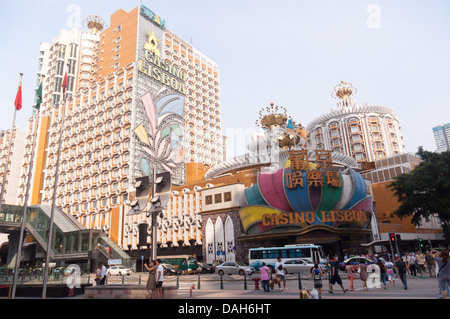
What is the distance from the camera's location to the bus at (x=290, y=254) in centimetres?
3278

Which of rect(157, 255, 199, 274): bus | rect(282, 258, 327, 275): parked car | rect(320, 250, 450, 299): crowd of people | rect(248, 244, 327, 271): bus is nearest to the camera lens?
rect(320, 250, 450, 299): crowd of people

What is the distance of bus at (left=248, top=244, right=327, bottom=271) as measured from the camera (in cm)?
3278

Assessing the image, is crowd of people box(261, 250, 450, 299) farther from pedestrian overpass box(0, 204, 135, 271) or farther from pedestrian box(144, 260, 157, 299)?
pedestrian overpass box(0, 204, 135, 271)

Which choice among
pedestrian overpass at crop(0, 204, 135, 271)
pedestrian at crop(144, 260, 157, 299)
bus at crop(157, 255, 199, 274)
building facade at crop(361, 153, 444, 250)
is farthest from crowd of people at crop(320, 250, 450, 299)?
pedestrian overpass at crop(0, 204, 135, 271)

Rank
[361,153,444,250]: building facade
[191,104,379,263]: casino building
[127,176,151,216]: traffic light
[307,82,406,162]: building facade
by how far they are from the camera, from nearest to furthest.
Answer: [127,176,151,216]: traffic light → [191,104,379,263]: casino building → [361,153,444,250]: building facade → [307,82,406,162]: building facade

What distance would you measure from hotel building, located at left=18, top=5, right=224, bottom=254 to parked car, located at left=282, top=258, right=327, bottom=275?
21.4 metres

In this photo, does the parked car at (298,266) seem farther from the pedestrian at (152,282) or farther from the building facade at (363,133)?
the building facade at (363,133)

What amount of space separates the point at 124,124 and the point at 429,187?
54.1 meters

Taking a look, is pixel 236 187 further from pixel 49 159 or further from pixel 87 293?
pixel 49 159

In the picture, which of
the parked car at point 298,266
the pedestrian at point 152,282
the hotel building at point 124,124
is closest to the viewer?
the pedestrian at point 152,282

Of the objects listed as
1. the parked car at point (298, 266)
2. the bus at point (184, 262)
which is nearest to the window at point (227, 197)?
the bus at point (184, 262)

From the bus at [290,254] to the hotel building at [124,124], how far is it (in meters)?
17.1

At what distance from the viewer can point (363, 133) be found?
91875 mm

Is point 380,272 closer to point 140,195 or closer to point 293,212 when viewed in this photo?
point 140,195
